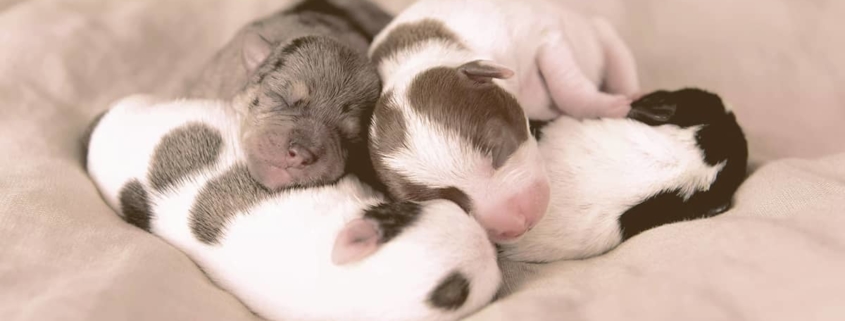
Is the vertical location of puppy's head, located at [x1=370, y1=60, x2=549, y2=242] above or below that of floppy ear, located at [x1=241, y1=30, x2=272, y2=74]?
above

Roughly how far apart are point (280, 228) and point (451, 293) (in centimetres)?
53

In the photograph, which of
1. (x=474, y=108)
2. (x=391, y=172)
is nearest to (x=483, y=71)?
(x=474, y=108)

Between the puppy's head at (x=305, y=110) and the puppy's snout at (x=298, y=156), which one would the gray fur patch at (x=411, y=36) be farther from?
the puppy's snout at (x=298, y=156)

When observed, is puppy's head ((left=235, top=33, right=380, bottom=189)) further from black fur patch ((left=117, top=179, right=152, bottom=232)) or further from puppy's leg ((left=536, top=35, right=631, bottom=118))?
puppy's leg ((left=536, top=35, right=631, bottom=118))

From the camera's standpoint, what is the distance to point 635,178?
2039 millimetres

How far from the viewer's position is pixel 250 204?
77.4 inches

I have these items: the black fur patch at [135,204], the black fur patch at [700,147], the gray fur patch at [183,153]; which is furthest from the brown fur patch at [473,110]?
the black fur patch at [135,204]

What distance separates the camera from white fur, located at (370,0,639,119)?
2.31m

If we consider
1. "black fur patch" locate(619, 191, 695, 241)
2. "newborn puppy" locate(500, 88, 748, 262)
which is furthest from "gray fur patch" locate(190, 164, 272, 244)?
"black fur patch" locate(619, 191, 695, 241)

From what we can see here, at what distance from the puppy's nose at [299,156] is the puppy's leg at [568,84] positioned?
1.00 metres

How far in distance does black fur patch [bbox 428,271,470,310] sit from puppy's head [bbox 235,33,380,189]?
0.57 meters

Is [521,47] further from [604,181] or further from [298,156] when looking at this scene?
[298,156]

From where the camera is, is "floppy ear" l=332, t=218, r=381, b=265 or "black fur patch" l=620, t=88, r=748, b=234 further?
"black fur patch" l=620, t=88, r=748, b=234

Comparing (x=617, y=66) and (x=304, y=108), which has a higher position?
(x=617, y=66)
